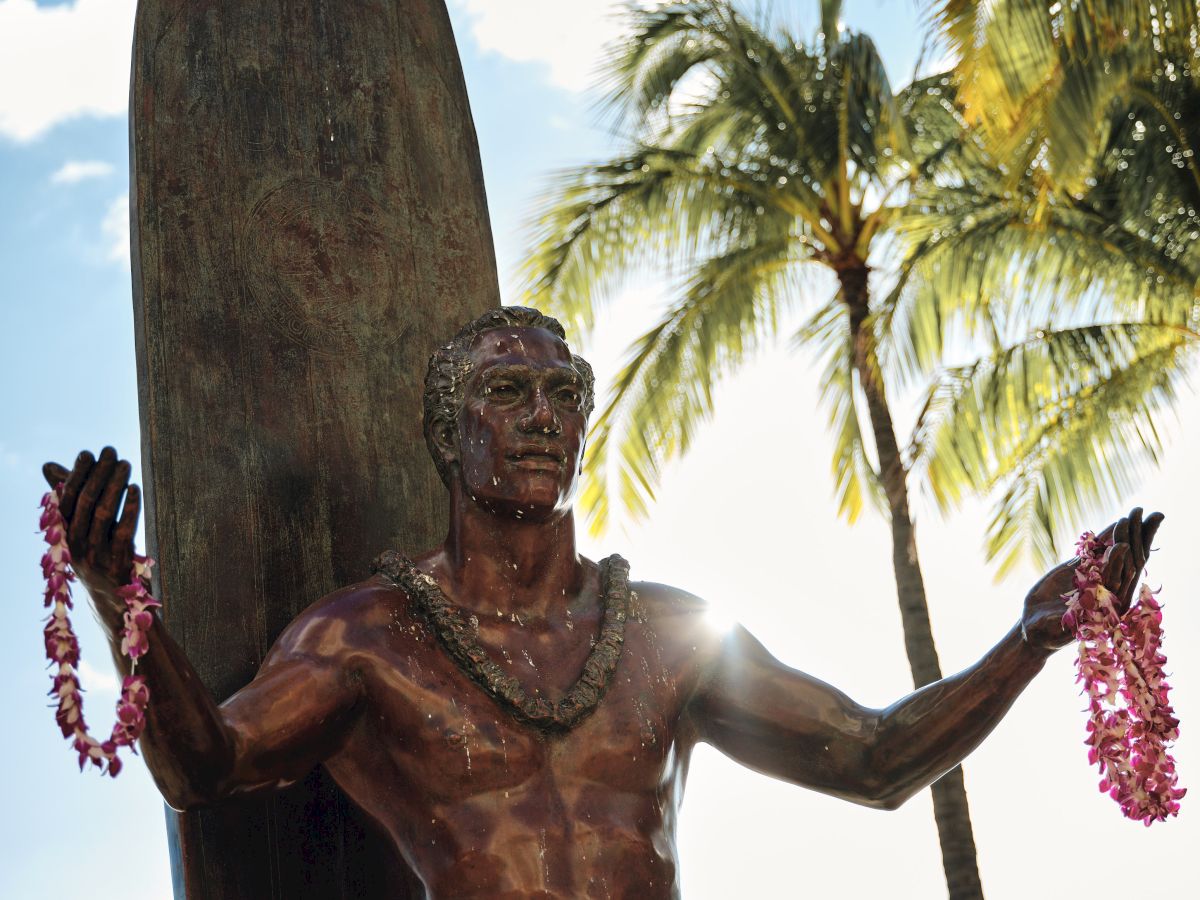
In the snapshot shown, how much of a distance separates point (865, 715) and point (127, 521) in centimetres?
200

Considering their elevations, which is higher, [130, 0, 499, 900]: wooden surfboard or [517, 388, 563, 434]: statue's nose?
[130, 0, 499, 900]: wooden surfboard

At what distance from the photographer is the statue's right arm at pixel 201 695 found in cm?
392

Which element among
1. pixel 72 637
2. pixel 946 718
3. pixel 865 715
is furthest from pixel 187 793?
pixel 946 718

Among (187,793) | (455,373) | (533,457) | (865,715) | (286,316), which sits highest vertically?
(286,316)

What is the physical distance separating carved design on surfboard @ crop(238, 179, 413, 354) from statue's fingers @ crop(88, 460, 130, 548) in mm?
1812

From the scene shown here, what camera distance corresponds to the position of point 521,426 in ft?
16.0

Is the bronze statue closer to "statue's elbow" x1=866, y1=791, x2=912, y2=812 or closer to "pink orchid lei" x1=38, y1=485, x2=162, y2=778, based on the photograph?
"statue's elbow" x1=866, y1=791, x2=912, y2=812

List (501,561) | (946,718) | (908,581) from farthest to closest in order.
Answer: (908,581)
(501,561)
(946,718)

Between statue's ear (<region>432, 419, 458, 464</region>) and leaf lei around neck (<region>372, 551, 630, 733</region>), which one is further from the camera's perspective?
statue's ear (<region>432, 419, 458, 464</region>)

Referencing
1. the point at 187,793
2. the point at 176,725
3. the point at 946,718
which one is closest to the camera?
the point at 176,725

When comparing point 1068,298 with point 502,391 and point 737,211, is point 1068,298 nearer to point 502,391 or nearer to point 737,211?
point 737,211

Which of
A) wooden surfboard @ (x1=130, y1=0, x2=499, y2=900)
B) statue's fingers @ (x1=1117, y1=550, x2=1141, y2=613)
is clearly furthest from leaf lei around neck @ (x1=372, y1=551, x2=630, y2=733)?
statue's fingers @ (x1=1117, y1=550, x2=1141, y2=613)

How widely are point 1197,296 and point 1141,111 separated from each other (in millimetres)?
1663

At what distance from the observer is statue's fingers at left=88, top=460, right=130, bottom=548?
3916 millimetres
